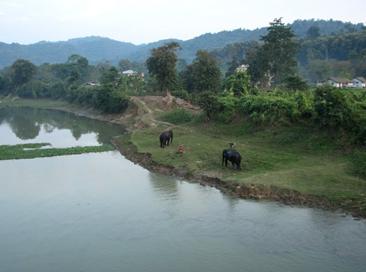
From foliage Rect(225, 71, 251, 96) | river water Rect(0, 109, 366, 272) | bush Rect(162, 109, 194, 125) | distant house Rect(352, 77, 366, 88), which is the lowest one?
river water Rect(0, 109, 366, 272)

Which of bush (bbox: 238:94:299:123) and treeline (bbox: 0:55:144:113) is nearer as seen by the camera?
bush (bbox: 238:94:299:123)

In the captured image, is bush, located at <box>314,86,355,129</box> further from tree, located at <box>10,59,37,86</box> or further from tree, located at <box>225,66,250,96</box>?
tree, located at <box>10,59,37,86</box>

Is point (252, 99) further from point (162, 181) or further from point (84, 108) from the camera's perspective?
point (84, 108)

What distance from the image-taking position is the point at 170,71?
52.2 meters

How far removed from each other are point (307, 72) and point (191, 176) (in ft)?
266

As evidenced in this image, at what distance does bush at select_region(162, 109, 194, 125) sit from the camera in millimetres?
41650

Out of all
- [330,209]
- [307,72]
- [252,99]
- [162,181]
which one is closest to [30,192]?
[162,181]

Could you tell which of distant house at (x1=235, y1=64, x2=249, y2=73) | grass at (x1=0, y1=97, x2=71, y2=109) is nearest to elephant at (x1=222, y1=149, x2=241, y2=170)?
distant house at (x1=235, y1=64, x2=249, y2=73)

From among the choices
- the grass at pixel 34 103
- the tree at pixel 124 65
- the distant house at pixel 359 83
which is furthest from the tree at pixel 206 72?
the tree at pixel 124 65

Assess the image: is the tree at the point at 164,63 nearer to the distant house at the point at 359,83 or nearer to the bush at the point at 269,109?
the bush at the point at 269,109

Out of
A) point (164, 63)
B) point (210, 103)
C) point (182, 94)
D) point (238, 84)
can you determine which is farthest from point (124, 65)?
point (210, 103)

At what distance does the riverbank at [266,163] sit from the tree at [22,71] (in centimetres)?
6611

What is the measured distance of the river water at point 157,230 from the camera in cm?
1477

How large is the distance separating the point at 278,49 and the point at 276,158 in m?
33.2
